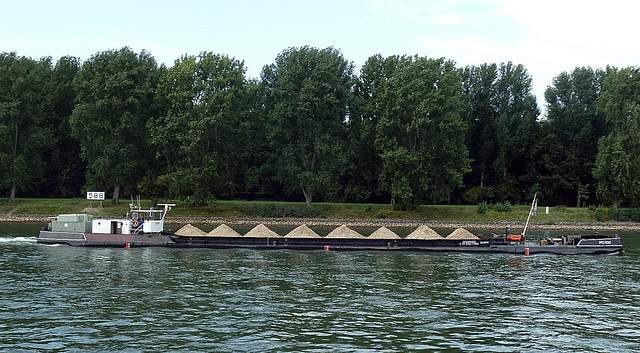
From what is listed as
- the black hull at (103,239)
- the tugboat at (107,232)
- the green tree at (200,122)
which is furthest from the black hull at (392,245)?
the green tree at (200,122)

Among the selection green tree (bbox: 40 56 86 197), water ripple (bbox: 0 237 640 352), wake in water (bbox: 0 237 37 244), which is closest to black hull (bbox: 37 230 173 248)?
wake in water (bbox: 0 237 37 244)

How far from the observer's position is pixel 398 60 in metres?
114

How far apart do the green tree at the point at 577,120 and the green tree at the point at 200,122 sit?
6787 centimetres

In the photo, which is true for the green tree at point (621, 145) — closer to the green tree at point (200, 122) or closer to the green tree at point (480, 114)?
the green tree at point (480, 114)

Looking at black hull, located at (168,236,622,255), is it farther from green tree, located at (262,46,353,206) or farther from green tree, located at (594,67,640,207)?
green tree, located at (594,67,640,207)

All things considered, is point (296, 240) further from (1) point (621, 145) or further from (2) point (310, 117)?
(1) point (621, 145)

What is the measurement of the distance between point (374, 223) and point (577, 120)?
58325 mm

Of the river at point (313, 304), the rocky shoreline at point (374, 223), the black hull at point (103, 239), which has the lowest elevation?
the river at point (313, 304)

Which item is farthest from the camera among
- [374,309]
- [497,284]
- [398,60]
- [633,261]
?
[398,60]

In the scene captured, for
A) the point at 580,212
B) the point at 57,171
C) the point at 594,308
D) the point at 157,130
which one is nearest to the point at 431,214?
the point at 580,212

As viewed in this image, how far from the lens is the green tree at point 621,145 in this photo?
97562 mm

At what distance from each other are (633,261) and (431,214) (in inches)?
2048

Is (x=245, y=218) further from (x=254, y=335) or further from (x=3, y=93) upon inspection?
(x=254, y=335)

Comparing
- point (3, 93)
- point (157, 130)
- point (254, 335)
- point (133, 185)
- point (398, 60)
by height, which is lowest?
point (254, 335)
